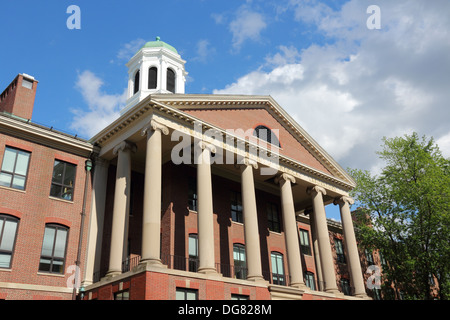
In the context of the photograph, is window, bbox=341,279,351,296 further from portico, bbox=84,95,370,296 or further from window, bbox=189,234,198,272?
window, bbox=189,234,198,272

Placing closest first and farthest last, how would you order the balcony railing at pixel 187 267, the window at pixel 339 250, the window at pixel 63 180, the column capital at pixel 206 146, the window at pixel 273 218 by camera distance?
the balcony railing at pixel 187 267 < the window at pixel 63 180 < the column capital at pixel 206 146 < the window at pixel 273 218 < the window at pixel 339 250

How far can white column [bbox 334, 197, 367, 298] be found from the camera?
2836 centimetres

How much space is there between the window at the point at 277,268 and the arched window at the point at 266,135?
8196 mm

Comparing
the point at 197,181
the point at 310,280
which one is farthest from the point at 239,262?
the point at 310,280

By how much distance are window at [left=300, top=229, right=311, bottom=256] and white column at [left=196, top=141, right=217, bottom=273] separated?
15.1m

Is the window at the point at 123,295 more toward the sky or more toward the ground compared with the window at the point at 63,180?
more toward the ground

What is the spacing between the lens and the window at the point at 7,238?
Result: 739 inches

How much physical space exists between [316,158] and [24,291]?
21.5 metres

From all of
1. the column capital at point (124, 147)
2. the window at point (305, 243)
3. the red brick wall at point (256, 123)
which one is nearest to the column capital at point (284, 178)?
the red brick wall at point (256, 123)

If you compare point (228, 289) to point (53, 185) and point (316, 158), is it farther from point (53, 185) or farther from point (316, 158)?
point (316, 158)

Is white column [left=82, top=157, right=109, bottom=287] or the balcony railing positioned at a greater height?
white column [left=82, top=157, right=109, bottom=287]

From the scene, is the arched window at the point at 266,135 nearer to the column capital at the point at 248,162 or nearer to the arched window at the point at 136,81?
the column capital at the point at 248,162

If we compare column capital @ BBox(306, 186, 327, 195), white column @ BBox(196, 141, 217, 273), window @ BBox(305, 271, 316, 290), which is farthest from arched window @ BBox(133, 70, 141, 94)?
window @ BBox(305, 271, 316, 290)
